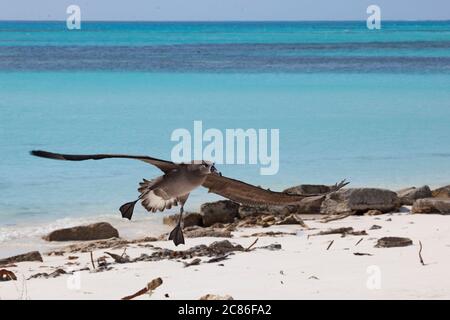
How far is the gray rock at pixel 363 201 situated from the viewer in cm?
1088

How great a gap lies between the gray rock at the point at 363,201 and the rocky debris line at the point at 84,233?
96.5 inches

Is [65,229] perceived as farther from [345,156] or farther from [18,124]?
[18,124]

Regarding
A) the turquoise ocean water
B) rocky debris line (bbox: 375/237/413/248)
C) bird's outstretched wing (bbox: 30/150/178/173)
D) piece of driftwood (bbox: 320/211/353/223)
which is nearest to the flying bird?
bird's outstretched wing (bbox: 30/150/178/173)

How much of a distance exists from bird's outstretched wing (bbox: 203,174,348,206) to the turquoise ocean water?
240 inches

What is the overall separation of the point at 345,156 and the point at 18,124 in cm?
802


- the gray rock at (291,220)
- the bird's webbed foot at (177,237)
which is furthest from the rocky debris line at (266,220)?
the bird's webbed foot at (177,237)

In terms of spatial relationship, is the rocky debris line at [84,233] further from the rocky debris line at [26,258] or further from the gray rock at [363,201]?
the gray rock at [363,201]

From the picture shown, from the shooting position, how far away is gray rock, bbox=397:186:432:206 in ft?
37.0

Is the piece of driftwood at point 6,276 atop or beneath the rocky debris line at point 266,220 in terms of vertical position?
beneath

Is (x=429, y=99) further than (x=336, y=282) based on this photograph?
Yes

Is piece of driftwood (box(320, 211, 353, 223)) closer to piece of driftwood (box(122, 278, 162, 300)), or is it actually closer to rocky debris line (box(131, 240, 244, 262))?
rocky debris line (box(131, 240, 244, 262))

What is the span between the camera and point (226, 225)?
415 inches
